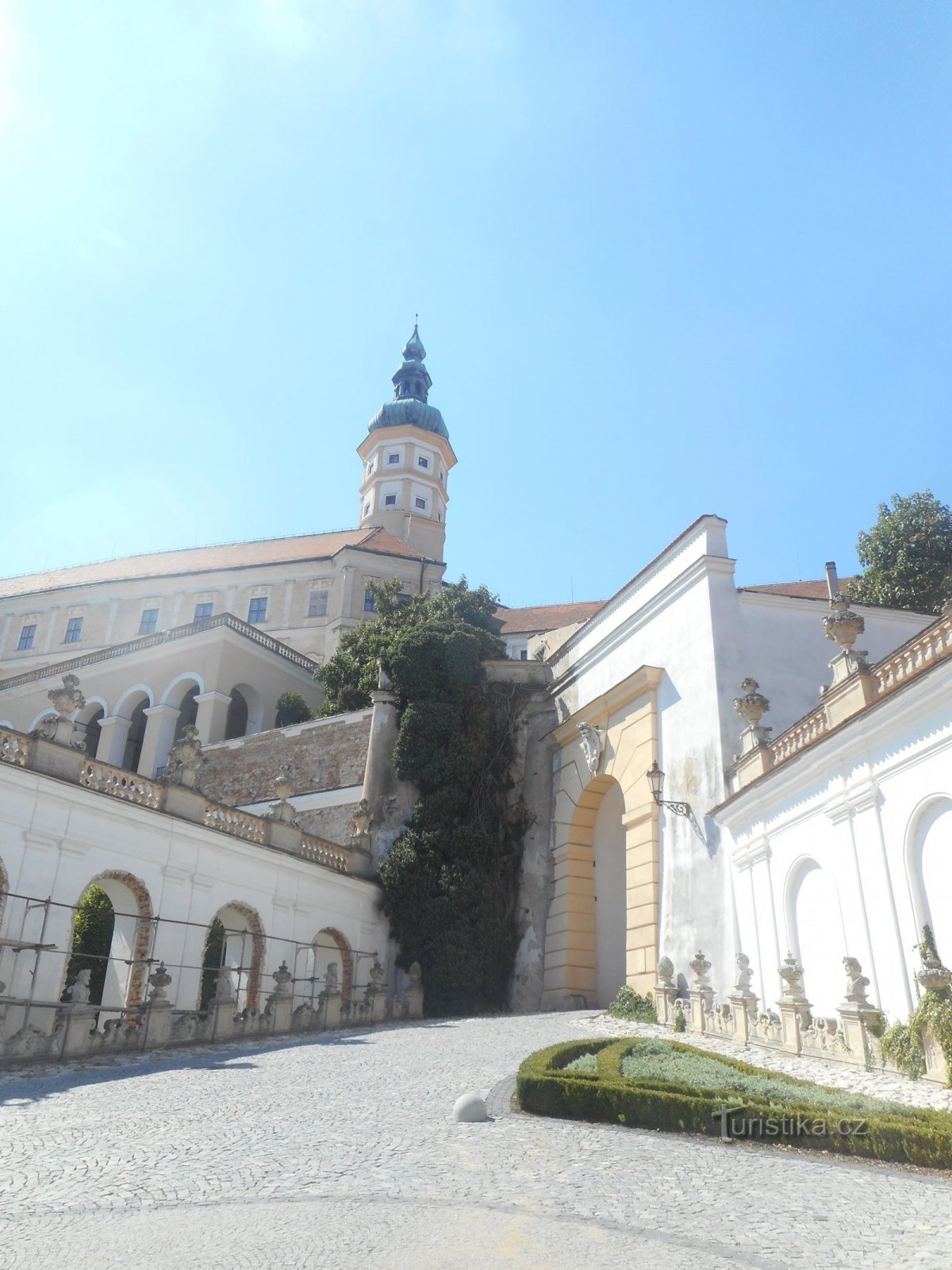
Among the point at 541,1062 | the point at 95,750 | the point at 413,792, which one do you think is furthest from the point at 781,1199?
the point at 95,750

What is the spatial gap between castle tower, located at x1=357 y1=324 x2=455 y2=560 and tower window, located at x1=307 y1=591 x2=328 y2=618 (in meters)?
11.3

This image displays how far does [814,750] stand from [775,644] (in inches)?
275

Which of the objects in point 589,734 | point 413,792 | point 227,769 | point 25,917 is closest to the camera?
point 25,917

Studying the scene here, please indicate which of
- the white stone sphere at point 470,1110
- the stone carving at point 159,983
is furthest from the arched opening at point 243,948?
the white stone sphere at point 470,1110

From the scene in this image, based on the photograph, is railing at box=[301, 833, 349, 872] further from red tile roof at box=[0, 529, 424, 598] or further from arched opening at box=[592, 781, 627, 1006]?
red tile roof at box=[0, 529, 424, 598]

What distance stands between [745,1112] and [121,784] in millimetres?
14124

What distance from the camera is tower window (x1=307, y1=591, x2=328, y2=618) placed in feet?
174

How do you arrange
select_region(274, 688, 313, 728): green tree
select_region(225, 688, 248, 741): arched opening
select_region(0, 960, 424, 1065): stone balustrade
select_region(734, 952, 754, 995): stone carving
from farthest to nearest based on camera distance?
select_region(225, 688, 248, 741): arched opening → select_region(274, 688, 313, 728): green tree → select_region(734, 952, 754, 995): stone carving → select_region(0, 960, 424, 1065): stone balustrade

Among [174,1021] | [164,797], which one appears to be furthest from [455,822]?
[174,1021]

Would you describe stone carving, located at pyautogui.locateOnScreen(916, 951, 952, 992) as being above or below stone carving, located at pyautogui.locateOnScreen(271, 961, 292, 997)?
below

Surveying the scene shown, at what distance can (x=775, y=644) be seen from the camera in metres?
21.3

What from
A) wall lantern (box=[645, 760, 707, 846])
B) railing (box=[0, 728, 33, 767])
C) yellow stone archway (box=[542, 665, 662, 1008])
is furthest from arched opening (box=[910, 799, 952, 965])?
railing (box=[0, 728, 33, 767])

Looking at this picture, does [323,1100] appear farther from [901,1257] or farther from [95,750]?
[95,750]

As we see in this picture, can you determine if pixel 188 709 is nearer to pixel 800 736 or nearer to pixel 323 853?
pixel 323 853
